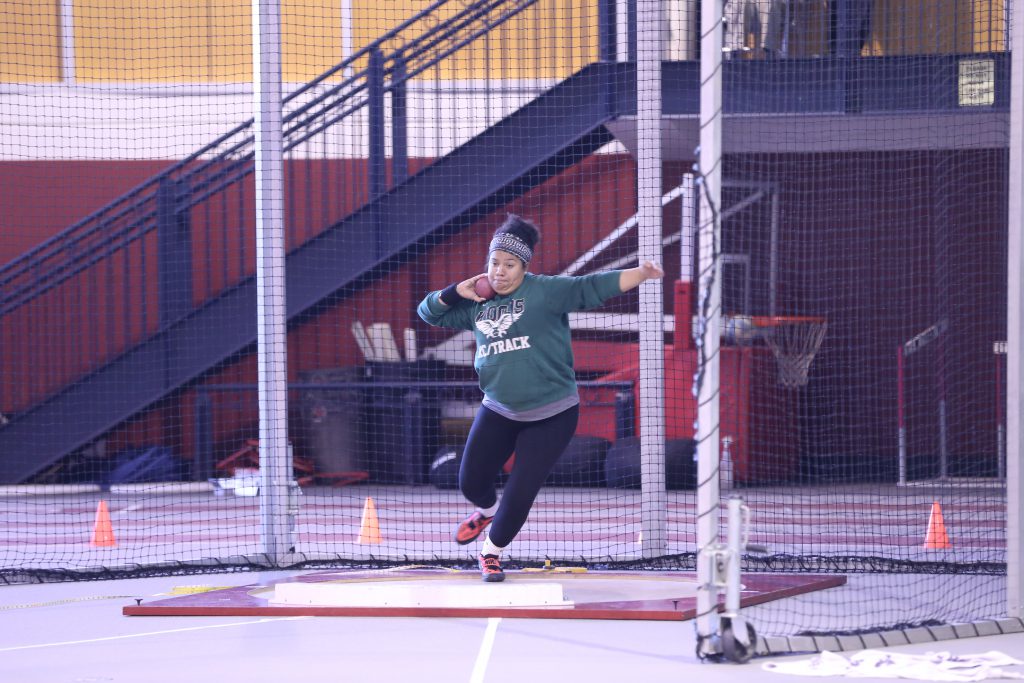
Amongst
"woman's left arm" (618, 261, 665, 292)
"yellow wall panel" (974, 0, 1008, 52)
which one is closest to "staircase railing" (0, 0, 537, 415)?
"yellow wall panel" (974, 0, 1008, 52)

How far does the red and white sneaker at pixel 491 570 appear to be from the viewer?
5.29 meters

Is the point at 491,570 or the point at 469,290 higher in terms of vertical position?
the point at 469,290

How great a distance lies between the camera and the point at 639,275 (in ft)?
15.3

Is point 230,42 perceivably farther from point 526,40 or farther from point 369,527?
point 369,527

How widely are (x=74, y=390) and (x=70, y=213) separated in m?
2.02

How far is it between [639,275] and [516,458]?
1.04m

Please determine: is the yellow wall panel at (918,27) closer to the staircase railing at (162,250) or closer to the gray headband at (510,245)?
the staircase railing at (162,250)

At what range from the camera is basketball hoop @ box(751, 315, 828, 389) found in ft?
32.1

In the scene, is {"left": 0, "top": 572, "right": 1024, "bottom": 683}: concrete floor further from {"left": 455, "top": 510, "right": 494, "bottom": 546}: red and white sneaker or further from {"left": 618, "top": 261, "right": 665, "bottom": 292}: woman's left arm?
{"left": 618, "top": 261, "right": 665, "bottom": 292}: woman's left arm

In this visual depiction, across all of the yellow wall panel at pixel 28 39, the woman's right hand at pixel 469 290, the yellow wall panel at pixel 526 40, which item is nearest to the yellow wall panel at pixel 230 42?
the yellow wall panel at pixel 526 40

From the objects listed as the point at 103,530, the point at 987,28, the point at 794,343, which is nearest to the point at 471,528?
the point at 103,530

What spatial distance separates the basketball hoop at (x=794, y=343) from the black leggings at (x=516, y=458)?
4.80m

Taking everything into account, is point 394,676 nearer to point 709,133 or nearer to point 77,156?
point 709,133

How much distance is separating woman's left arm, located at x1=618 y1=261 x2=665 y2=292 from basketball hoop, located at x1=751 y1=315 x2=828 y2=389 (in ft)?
16.7
